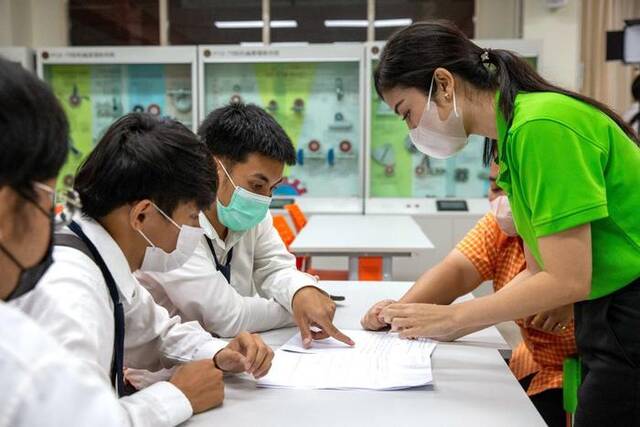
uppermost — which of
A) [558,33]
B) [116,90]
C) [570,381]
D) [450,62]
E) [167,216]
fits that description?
[558,33]

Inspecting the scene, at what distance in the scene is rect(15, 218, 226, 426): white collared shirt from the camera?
2.51 ft

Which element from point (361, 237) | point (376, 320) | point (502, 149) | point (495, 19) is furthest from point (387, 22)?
point (502, 149)

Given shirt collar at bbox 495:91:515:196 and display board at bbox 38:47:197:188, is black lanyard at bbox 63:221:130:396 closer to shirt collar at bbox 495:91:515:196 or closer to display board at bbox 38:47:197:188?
shirt collar at bbox 495:91:515:196

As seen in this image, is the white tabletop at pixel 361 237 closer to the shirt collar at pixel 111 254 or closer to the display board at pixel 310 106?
the display board at pixel 310 106

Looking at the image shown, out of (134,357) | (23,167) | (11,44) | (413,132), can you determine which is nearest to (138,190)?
(134,357)

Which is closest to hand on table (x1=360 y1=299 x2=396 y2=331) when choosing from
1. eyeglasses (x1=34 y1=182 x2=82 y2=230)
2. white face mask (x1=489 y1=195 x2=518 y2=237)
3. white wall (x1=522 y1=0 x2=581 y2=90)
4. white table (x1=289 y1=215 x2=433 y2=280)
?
white face mask (x1=489 y1=195 x2=518 y2=237)

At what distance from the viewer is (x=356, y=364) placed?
3.90 ft

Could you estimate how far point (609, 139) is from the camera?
40.9 inches

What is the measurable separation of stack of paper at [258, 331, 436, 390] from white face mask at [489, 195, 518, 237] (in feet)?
1.39

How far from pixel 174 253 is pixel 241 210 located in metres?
0.49

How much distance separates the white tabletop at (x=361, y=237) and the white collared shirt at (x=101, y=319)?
1670 millimetres

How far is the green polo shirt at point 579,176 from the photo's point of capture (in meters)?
0.97

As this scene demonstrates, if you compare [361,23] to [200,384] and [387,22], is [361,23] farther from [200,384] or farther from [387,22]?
[200,384]

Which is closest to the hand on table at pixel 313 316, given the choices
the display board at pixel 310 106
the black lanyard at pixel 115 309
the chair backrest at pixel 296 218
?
the black lanyard at pixel 115 309
